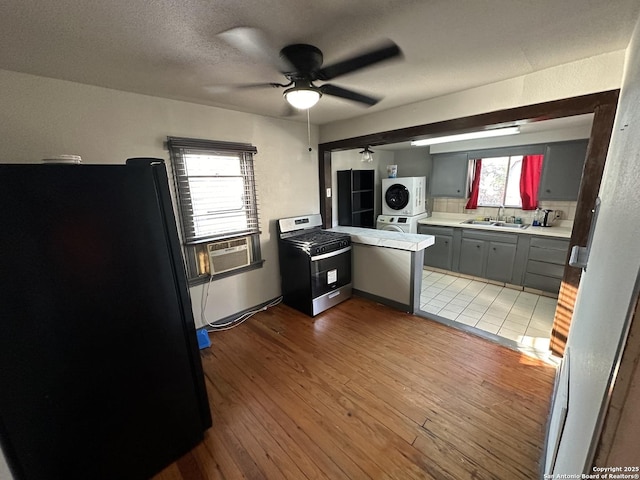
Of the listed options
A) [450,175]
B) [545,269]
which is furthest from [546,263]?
[450,175]

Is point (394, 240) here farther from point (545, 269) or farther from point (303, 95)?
point (545, 269)

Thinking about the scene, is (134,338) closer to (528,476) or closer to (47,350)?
(47,350)

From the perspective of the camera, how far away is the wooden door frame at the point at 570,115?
1654mm

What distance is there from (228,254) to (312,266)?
916 mm

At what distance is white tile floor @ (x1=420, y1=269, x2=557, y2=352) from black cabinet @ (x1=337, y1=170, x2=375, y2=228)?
4.95 ft

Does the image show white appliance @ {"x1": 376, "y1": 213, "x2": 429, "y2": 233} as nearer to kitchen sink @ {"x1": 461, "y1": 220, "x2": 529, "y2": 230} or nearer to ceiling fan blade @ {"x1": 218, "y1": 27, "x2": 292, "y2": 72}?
kitchen sink @ {"x1": 461, "y1": 220, "x2": 529, "y2": 230}

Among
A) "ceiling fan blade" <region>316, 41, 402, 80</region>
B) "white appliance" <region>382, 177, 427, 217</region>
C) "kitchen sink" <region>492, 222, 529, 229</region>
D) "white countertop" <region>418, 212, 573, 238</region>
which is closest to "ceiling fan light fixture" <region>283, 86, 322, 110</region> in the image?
"ceiling fan blade" <region>316, 41, 402, 80</region>

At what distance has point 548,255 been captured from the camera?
3258 mm

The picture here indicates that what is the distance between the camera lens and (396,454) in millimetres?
1415

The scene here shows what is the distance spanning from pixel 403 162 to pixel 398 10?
408 cm

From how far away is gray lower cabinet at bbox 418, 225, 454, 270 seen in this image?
4105 mm

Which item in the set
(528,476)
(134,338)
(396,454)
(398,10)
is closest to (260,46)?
(398,10)

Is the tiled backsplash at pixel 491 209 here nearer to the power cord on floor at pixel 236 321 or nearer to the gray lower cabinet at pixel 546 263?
the gray lower cabinet at pixel 546 263

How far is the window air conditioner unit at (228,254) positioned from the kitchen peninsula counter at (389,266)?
131cm
